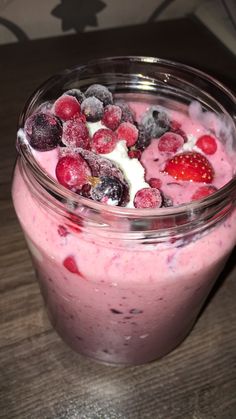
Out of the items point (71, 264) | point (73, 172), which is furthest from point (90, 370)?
point (73, 172)

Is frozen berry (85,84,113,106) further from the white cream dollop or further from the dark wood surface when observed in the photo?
the dark wood surface

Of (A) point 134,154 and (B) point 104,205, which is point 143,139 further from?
(B) point 104,205

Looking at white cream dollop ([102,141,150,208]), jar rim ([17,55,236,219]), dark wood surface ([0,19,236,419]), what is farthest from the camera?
dark wood surface ([0,19,236,419])

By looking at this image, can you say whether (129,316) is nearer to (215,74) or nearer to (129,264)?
(129,264)

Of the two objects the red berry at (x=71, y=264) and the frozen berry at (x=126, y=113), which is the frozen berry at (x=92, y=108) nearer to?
the frozen berry at (x=126, y=113)

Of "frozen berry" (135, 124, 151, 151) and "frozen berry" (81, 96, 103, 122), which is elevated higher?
"frozen berry" (81, 96, 103, 122)

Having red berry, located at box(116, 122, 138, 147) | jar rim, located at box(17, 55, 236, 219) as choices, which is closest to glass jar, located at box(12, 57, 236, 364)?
jar rim, located at box(17, 55, 236, 219)

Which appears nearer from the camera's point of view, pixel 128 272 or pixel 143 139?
pixel 128 272
